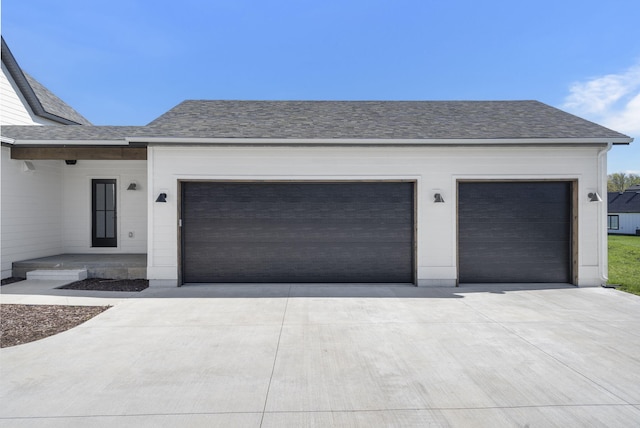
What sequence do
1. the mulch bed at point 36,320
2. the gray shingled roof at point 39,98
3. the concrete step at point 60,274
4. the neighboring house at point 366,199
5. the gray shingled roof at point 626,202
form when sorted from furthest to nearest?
the gray shingled roof at point 626,202 < the gray shingled roof at point 39,98 < the concrete step at point 60,274 < the neighboring house at point 366,199 < the mulch bed at point 36,320

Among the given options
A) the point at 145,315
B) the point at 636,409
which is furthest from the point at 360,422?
the point at 145,315

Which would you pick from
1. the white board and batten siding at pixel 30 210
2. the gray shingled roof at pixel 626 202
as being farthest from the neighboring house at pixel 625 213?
the white board and batten siding at pixel 30 210

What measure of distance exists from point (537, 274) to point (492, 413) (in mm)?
6075

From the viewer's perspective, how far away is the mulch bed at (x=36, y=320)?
4462 millimetres

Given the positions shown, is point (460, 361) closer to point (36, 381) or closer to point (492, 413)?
point (492, 413)

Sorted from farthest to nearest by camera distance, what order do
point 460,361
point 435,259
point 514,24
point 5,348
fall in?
point 514,24 → point 435,259 → point 5,348 → point 460,361

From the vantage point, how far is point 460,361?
3689mm

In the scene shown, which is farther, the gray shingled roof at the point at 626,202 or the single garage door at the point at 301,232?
the gray shingled roof at the point at 626,202

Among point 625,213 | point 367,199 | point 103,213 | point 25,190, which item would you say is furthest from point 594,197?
point 625,213

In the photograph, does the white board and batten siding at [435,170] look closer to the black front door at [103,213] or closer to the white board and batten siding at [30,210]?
the black front door at [103,213]

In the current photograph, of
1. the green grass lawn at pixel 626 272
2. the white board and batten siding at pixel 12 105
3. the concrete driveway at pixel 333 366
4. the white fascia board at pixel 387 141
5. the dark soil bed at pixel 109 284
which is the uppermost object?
the white board and batten siding at pixel 12 105

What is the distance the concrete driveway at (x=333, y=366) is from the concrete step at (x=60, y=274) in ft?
6.63

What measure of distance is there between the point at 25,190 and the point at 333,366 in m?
9.07

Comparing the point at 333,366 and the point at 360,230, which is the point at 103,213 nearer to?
the point at 360,230
